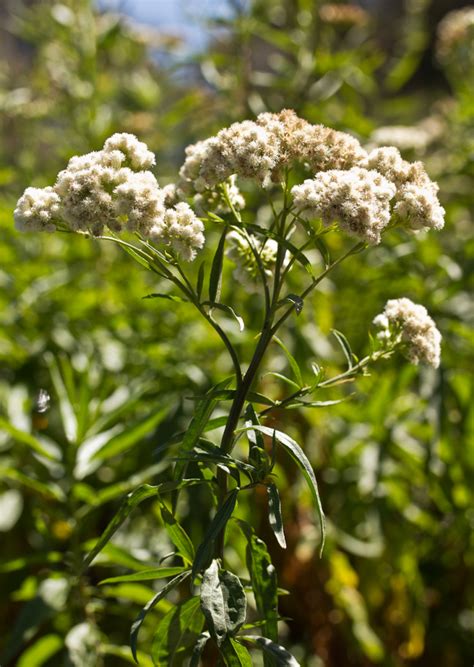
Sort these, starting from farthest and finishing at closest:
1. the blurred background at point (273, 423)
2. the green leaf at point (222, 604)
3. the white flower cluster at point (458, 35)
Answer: the white flower cluster at point (458, 35)
the blurred background at point (273, 423)
the green leaf at point (222, 604)

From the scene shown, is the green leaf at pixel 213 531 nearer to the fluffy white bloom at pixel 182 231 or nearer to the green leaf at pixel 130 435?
the fluffy white bloom at pixel 182 231

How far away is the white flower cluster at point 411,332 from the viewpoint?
0.94 meters

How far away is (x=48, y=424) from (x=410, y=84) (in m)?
8.23

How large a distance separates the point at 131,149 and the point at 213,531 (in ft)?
1.46

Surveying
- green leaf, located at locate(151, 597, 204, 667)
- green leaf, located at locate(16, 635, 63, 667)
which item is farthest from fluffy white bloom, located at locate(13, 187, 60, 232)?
green leaf, located at locate(16, 635, 63, 667)

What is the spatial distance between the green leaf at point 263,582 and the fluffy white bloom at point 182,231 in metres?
0.31

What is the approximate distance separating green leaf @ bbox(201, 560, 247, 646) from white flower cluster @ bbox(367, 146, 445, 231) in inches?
17.3

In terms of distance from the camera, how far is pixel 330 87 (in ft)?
8.19

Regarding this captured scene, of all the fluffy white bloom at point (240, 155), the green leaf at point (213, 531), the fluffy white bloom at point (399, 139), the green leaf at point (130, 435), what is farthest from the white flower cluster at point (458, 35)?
the green leaf at point (213, 531)

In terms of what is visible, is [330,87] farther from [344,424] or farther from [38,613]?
[38,613]

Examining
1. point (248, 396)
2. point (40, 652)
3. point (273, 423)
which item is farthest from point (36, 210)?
point (273, 423)

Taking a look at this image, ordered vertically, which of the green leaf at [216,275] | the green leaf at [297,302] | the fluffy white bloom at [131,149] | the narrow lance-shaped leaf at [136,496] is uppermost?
the fluffy white bloom at [131,149]

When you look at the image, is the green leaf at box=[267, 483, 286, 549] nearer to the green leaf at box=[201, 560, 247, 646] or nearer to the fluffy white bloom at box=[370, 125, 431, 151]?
the green leaf at box=[201, 560, 247, 646]

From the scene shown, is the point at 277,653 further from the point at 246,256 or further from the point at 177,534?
the point at 246,256
